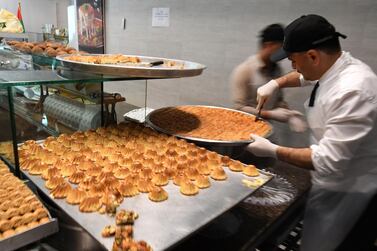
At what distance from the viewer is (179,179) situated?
972 mm

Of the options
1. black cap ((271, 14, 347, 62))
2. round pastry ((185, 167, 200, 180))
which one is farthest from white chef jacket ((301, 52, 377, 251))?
round pastry ((185, 167, 200, 180))

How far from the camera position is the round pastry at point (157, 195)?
2.80 feet

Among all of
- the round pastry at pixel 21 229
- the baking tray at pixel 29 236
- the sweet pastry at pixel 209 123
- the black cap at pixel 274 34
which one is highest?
the black cap at pixel 274 34

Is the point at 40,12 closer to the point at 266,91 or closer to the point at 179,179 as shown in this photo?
the point at 266,91

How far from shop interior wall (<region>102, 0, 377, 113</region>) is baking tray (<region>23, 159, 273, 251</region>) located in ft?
2.81

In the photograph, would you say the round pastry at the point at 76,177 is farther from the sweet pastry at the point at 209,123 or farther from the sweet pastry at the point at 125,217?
the sweet pastry at the point at 209,123

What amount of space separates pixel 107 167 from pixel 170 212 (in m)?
0.33

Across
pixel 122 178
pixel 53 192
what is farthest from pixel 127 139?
pixel 53 192

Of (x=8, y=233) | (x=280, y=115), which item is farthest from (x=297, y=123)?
(x=8, y=233)

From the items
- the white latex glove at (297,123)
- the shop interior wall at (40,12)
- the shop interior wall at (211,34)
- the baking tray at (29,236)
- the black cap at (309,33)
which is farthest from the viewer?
the shop interior wall at (40,12)

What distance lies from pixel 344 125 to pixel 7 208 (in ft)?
3.72

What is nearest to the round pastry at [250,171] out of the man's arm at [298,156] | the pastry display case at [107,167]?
the pastry display case at [107,167]

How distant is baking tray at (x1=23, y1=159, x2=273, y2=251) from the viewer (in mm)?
707

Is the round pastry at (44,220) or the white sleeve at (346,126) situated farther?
the white sleeve at (346,126)
